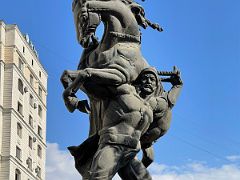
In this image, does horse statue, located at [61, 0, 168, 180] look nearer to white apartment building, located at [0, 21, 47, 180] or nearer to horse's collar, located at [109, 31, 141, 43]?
horse's collar, located at [109, 31, 141, 43]

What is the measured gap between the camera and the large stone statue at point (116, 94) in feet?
23.6

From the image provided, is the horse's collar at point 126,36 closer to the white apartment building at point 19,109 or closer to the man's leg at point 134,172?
the man's leg at point 134,172

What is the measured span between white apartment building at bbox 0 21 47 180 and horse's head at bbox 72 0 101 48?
56.9 m

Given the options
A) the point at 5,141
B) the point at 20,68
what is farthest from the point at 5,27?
the point at 5,141

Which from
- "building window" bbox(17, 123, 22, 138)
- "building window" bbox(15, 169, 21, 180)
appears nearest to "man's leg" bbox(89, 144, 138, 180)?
"building window" bbox(15, 169, 21, 180)

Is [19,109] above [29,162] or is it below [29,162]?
above

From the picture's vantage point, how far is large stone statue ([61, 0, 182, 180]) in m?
7.21

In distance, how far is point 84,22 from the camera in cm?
765

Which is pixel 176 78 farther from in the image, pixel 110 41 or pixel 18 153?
pixel 18 153

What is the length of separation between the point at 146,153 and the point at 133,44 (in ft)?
5.14

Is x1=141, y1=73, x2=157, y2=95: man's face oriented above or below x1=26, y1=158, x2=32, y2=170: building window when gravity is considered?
below

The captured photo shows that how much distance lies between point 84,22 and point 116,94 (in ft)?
3.57

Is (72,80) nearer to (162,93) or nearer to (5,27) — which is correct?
(162,93)

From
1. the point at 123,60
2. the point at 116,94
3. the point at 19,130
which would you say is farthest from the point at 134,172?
the point at 19,130
